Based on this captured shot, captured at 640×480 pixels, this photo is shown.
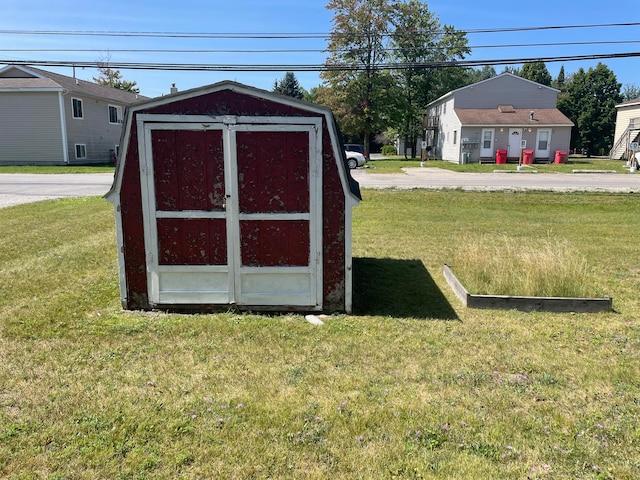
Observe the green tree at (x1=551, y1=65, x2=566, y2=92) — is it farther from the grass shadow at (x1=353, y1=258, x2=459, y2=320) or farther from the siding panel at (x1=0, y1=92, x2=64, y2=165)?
the grass shadow at (x1=353, y1=258, x2=459, y2=320)

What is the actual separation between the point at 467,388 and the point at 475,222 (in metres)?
9.04

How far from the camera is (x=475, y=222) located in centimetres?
1227

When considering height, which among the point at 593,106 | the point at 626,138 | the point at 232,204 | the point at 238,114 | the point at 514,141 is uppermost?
the point at 593,106

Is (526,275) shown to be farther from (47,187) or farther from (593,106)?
(593,106)

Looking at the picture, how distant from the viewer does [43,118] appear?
29953mm

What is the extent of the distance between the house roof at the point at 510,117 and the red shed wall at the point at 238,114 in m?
31.4

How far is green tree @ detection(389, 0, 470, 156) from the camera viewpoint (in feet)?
149

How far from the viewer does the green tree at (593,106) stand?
166 feet

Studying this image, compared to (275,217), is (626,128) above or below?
above

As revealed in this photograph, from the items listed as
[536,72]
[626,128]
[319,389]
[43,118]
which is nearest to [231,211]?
[319,389]

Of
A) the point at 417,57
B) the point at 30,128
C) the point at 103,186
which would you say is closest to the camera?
the point at 103,186

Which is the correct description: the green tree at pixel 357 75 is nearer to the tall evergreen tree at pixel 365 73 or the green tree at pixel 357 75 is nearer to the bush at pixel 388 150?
the tall evergreen tree at pixel 365 73

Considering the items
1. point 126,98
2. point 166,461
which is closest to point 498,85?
point 126,98

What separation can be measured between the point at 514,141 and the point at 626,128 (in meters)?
13.7
